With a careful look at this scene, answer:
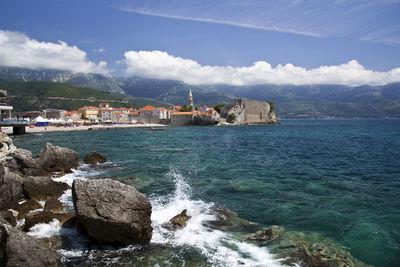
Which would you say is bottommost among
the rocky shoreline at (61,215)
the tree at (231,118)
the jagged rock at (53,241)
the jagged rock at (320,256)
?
the jagged rock at (320,256)

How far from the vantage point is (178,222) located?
8.79 meters

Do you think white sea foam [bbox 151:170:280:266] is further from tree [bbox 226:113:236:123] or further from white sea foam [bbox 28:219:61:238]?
tree [bbox 226:113:236:123]

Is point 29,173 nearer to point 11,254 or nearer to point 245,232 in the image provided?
point 11,254

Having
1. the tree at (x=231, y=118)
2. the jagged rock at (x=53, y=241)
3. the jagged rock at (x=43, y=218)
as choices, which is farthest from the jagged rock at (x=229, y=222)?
the tree at (x=231, y=118)

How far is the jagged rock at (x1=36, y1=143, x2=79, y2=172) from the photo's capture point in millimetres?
16375

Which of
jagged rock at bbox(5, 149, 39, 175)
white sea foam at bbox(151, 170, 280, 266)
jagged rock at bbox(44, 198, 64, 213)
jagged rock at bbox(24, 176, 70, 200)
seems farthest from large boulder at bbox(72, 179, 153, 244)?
jagged rock at bbox(5, 149, 39, 175)

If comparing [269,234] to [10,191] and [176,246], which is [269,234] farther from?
[10,191]

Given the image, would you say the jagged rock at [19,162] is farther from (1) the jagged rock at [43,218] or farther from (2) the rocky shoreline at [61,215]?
(1) the jagged rock at [43,218]

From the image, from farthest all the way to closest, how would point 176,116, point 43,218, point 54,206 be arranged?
point 176,116 < point 54,206 < point 43,218

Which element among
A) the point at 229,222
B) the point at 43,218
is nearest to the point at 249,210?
the point at 229,222

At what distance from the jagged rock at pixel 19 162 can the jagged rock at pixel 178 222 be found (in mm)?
9896

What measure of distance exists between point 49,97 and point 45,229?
17171 centimetres

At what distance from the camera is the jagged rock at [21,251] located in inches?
218

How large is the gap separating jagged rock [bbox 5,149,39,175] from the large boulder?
913 cm
